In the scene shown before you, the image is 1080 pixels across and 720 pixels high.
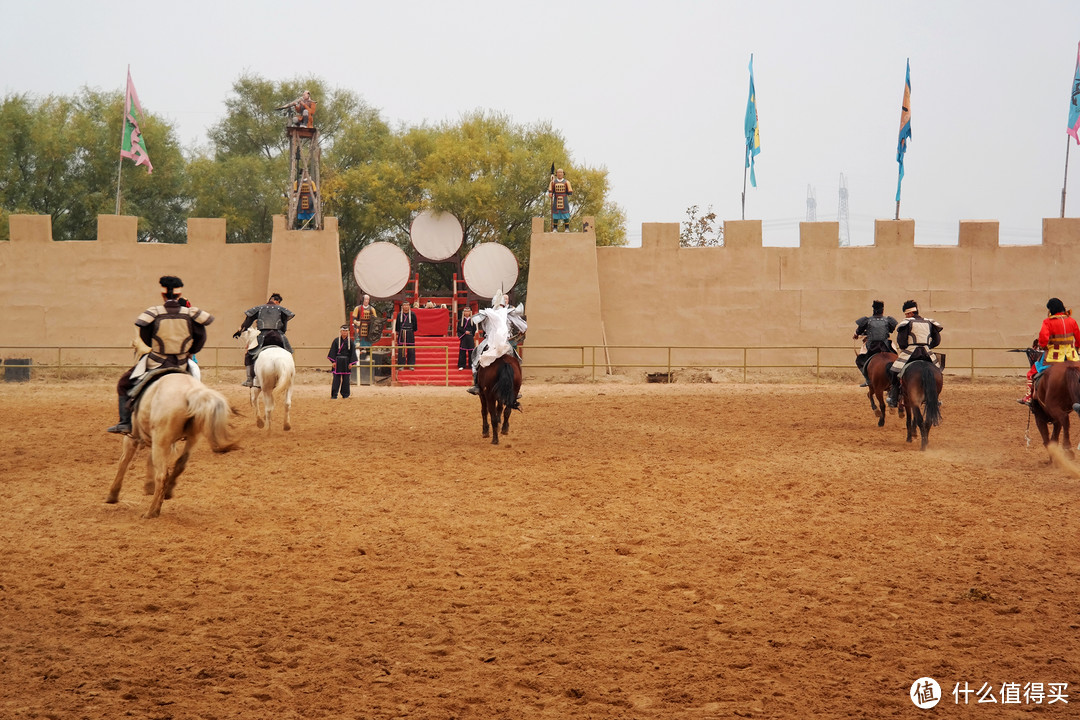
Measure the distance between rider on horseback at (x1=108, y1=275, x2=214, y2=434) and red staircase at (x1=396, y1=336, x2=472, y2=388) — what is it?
52.9 ft

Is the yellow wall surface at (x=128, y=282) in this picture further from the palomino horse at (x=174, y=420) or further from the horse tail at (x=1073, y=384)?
the horse tail at (x=1073, y=384)

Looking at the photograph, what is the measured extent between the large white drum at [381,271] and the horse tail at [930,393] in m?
19.2

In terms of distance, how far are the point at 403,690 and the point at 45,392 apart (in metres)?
21.6

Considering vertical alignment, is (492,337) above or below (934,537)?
above

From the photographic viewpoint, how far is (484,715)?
183 inches

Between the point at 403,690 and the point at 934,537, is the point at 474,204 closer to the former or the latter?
the point at 934,537

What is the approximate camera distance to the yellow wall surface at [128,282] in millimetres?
28578

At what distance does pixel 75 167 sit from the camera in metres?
40.1

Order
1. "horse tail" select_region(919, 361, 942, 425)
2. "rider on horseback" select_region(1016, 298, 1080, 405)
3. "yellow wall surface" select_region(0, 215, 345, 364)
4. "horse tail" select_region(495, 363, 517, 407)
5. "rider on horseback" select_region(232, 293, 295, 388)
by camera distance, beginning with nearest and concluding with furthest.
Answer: "rider on horseback" select_region(1016, 298, 1080, 405) → "horse tail" select_region(919, 361, 942, 425) → "horse tail" select_region(495, 363, 517, 407) → "rider on horseback" select_region(232, 293, 295, 388) → "yellow wall surface" select_region(0, 215, 345, 364)

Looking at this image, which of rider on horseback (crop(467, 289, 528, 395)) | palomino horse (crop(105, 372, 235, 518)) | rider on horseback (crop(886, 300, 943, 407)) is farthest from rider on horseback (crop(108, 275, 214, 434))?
rider on horseback (crop(886, 300, 943, 407))

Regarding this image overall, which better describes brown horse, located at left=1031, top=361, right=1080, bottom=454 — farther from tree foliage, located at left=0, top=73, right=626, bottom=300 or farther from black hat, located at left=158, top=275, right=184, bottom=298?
tree foliage, located at left=0, top=73, right=626, bottom=300

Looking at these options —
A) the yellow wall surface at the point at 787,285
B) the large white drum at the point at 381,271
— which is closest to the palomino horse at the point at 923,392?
the yellow wall surface at the point at 787,285

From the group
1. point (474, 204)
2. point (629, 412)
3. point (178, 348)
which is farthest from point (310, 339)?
point (178, 348)

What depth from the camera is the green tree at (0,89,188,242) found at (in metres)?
38.9
